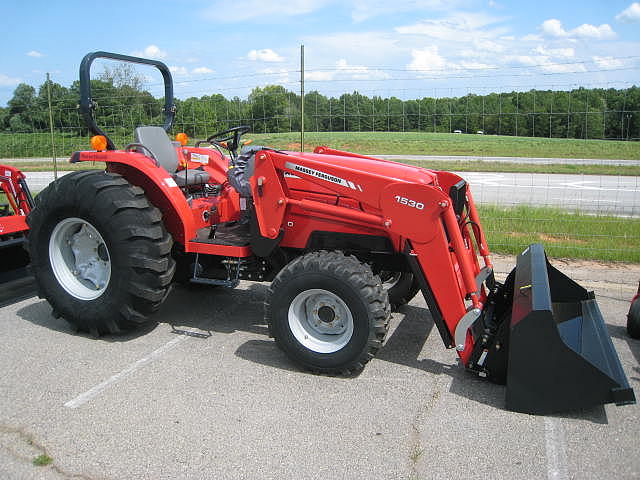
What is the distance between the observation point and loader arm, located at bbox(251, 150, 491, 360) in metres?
3.69

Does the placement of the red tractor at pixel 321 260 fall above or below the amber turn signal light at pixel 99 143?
below

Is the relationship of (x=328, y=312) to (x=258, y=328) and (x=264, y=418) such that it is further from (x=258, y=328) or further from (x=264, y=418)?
(x=258, y=328)

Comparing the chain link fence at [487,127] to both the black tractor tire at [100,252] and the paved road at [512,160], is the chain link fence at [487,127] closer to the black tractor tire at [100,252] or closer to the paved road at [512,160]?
the paved road at [512,160]

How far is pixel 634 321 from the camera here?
4.53 metres

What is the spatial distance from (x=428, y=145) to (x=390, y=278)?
749 inches

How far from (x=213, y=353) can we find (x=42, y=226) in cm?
181

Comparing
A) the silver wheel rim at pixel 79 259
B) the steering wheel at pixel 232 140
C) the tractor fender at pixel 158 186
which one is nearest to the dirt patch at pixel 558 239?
the steering wheel at pixel 232 140

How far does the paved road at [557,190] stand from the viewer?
40.0ft

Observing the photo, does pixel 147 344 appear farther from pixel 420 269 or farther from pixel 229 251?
pixel 420 269

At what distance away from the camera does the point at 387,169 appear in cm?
424

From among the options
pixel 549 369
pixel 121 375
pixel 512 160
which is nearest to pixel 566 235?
pixel 549 369

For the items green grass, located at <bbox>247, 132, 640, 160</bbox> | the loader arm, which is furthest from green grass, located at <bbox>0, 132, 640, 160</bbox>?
the loader arm

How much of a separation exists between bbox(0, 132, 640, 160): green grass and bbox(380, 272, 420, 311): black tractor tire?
10606 mm

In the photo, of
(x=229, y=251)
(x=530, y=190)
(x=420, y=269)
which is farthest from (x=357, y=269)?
(x=530, y=190)
